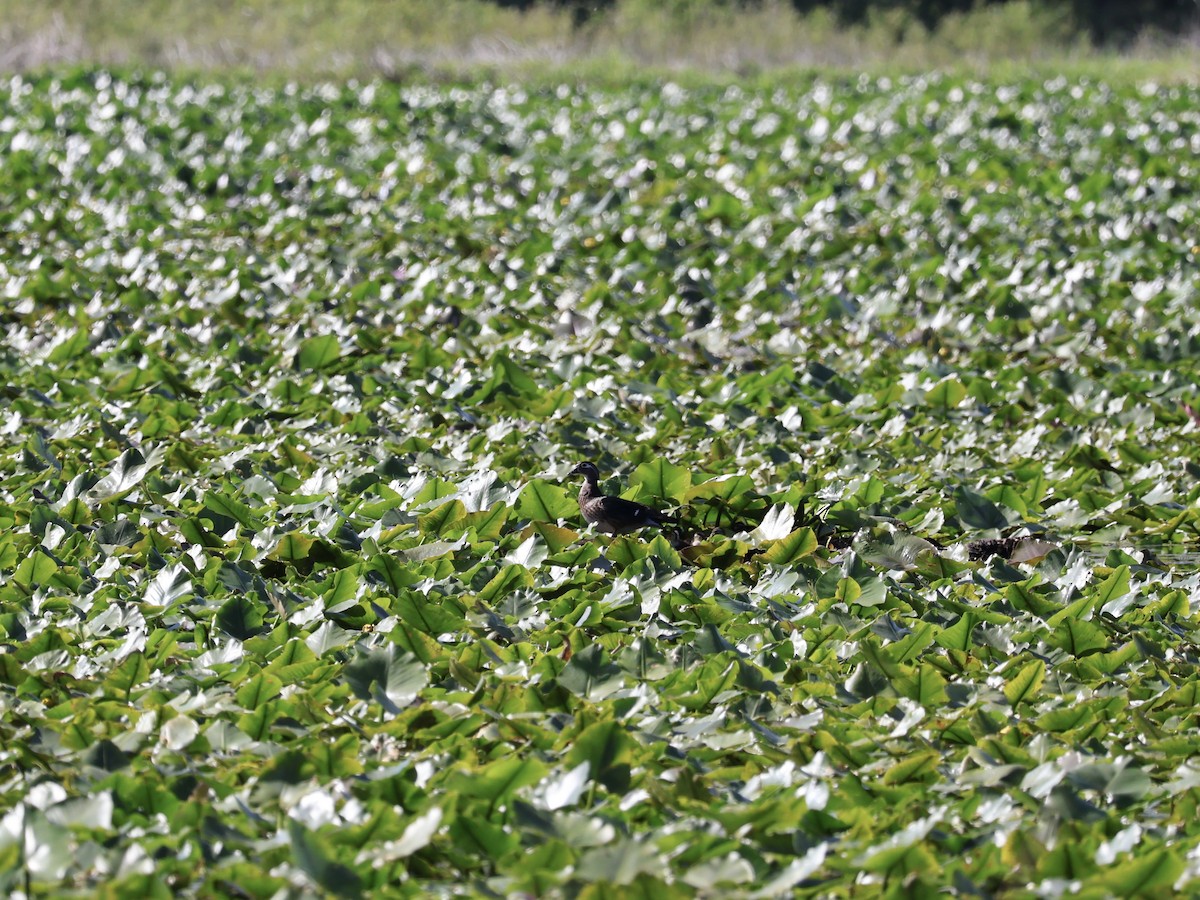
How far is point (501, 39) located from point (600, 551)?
13.6 metres

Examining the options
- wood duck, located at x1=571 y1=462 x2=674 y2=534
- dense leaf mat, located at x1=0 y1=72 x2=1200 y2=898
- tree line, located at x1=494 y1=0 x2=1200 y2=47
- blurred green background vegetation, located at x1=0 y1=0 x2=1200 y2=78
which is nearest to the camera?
dense leaf mat, located at x1=0 y1=72 x2=1200 y2=898

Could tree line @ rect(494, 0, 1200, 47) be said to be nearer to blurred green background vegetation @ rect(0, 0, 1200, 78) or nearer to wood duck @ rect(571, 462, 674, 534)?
blurred green background vegetation @ rect(0, 0, 1200, 78)

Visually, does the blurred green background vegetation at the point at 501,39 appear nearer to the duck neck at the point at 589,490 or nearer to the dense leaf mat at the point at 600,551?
the dense leaf mat at the point at 600,551

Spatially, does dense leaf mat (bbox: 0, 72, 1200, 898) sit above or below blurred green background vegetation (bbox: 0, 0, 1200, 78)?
below

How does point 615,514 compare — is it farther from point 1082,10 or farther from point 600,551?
point 1082,10

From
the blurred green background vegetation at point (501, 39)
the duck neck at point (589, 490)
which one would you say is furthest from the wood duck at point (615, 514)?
the blurred green background vegetation at point (501, 39)

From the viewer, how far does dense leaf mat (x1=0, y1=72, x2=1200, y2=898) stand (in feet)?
7.02

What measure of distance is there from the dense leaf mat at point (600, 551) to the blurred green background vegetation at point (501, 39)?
6577 mm

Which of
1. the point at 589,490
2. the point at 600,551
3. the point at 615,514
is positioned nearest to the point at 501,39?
the point at 589,490

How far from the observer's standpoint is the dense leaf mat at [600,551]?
84.3 inches

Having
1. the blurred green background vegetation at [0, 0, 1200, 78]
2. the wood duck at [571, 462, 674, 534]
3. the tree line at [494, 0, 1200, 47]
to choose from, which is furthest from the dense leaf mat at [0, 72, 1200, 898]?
the tree line at [494, 0, 1200, 47]

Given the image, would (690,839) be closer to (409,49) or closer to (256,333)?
(256,333)

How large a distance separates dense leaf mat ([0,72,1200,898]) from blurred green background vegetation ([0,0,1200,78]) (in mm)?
6577

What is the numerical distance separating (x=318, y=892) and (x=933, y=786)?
957 millimetres
